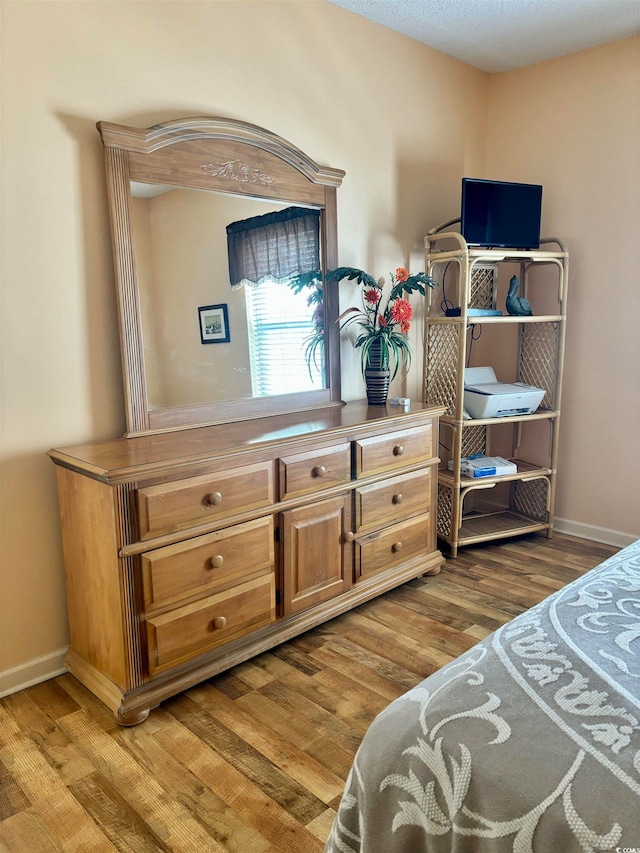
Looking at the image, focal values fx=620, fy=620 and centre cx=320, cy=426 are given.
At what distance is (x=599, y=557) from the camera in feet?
10.4

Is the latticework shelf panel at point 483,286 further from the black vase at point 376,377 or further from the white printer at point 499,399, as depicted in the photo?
the black vase at point 376,377

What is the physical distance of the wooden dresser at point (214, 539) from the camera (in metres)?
1.86

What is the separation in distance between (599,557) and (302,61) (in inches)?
108

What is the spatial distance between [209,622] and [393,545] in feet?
3.17

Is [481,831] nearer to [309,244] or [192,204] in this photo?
[192,204]

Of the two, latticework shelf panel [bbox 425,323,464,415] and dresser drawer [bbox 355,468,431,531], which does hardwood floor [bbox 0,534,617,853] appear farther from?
latticework shelf panel [bbox 425,323,464,415]

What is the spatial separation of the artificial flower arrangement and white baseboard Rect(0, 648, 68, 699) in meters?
1.76

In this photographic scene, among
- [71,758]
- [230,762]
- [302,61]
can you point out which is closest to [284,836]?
[230,762]

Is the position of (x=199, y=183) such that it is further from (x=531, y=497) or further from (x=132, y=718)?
(x=531, y=497)

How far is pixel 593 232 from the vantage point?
3260mm

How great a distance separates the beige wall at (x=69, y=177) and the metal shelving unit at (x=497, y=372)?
1.13 m

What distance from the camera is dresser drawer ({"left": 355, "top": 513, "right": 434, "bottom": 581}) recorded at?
2.58 meters

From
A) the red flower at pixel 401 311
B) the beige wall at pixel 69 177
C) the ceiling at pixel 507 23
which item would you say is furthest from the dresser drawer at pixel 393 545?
the ceiling at pixel 507 23

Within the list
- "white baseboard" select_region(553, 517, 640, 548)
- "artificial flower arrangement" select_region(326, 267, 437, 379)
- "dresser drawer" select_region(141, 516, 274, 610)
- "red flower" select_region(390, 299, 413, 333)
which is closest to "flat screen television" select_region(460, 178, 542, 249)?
"artificial flower arrangement" select_region(326, 267, 437, 379)
